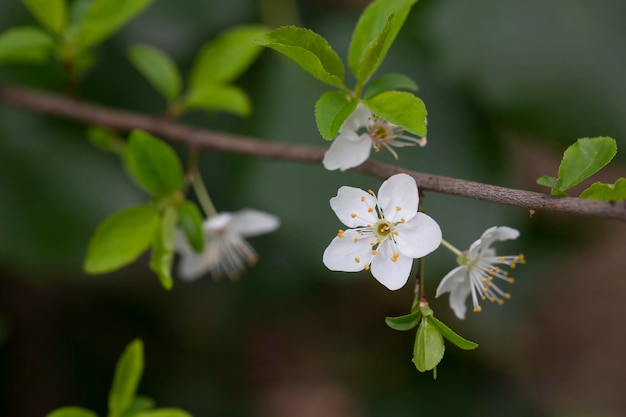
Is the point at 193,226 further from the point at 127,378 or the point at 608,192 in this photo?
the point at 608,192

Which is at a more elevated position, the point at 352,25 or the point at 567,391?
the point at 352,25

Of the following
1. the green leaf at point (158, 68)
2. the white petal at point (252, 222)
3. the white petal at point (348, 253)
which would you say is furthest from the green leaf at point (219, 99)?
the white petal at point (348, 253)

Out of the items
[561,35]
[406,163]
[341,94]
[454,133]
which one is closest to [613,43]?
[561,35]

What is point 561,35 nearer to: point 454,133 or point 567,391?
point 454,133

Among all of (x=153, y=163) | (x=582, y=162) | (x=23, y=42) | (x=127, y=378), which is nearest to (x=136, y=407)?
(x=127, y=378)

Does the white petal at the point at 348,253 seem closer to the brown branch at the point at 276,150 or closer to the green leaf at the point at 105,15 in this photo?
the brown branch at the point at 276,150

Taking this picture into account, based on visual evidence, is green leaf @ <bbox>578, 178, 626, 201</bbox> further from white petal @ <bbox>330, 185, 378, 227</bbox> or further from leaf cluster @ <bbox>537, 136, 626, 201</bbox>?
white petal @ <bbox>330, 185, 378, 227</bbox>
